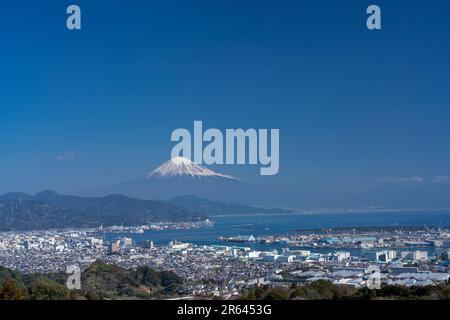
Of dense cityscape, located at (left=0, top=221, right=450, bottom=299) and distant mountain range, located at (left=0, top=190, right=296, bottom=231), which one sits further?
distant mountain range, located at (left=0, top=190, right=296, bottom=231)

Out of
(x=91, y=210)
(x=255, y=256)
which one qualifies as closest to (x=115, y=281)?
(x=255, y=256)

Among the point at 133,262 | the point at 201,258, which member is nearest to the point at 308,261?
the point at 201,258

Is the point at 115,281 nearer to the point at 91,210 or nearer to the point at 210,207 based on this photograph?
the point at 91,210

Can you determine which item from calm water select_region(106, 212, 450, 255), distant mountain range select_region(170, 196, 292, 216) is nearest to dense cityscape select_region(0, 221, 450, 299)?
calm water select_region(106, 212, 450, 255)

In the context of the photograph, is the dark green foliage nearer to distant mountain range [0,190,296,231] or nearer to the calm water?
the calm water

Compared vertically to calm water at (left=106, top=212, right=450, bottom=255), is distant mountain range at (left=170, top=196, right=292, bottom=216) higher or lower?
higher

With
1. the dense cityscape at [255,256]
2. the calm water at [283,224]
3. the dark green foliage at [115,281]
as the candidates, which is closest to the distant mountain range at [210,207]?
the calm water at [283,224]
